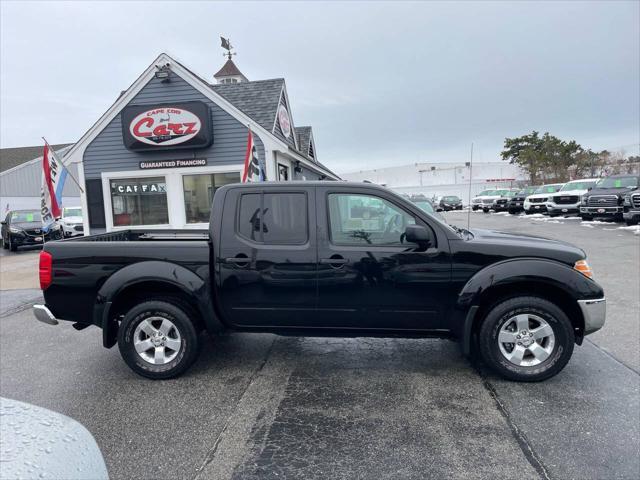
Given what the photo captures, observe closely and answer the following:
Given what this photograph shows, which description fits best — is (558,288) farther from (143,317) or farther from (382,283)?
(143,317)

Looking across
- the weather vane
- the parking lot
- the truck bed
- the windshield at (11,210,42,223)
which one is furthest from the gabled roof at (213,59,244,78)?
the parking lot

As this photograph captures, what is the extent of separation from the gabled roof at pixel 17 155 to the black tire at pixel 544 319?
38.6 metres

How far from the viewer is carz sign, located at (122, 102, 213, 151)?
37.8 ft

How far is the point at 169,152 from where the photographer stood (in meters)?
11.9

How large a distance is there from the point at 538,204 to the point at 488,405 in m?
25.6

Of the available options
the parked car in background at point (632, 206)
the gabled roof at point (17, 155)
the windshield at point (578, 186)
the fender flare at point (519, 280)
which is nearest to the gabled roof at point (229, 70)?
the gabled roof at point (17, 155)

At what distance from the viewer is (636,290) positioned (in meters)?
6.86

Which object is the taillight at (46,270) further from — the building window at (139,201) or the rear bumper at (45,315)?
the building window at (139,201)

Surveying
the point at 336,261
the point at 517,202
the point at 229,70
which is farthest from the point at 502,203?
the point at 336,261

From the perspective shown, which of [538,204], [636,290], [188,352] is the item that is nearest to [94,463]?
[188,352]

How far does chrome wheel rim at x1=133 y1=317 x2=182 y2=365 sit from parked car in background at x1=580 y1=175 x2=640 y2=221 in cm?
1931

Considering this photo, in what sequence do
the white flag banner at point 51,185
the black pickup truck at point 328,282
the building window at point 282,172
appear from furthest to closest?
the building window at point 282,172 < the white flag banner at point 51,185 < the black pickup truck at point 328,282

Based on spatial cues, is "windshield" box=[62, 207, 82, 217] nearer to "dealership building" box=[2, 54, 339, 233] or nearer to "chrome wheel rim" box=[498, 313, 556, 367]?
"dealership building" box=[2, 54, 339, 233]

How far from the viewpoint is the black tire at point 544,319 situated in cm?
369
